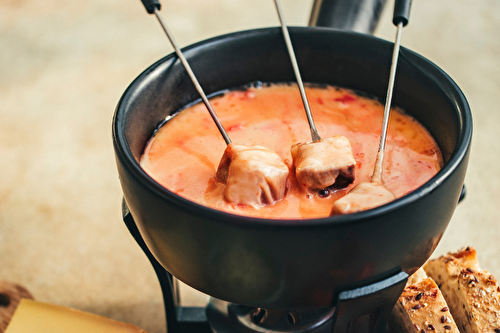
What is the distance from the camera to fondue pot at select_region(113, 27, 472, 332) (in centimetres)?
67

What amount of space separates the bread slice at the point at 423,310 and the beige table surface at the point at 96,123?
0.66 metres

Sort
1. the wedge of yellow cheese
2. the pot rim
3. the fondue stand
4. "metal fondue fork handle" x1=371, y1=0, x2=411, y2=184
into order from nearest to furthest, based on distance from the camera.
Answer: the pot rim, the fondue stand, "metal fondue fork handle" x1=371, y1=0, x2=411, y2=184, the wedge of yellow cheese

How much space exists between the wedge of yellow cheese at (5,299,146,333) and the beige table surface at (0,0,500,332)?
34 cm

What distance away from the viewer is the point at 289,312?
1199 mm

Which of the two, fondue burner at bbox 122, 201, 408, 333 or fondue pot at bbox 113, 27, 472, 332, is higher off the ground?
fondue pot at bbox 113, 27, 472, 332

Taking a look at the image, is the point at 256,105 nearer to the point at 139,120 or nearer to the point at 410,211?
the point at 139,120

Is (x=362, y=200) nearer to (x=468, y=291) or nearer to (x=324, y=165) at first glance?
(x=324, y=165)

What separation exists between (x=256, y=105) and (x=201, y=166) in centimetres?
27

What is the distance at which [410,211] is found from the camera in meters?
0.69

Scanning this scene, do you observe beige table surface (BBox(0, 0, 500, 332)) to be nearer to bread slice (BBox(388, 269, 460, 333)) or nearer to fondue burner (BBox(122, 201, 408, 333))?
fondue burner (BBox(122, 201, 408, 333))

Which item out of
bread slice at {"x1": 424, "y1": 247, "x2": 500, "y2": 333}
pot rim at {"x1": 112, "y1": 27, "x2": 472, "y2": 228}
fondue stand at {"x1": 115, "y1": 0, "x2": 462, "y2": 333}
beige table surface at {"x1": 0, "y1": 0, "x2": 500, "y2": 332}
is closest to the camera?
pot rim at {"x1": 112, "y1": 27, "x2": 472, "y2": 228}

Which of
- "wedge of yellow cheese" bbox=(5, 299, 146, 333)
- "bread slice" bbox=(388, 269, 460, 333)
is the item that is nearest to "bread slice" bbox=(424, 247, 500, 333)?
"bread slice" bbox=(388, 269, 460, 333)

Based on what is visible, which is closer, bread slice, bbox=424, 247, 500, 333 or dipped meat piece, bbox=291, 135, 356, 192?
dipped meat piece, bbox=291, 135, 356, 192

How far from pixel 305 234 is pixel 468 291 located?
669 mm
